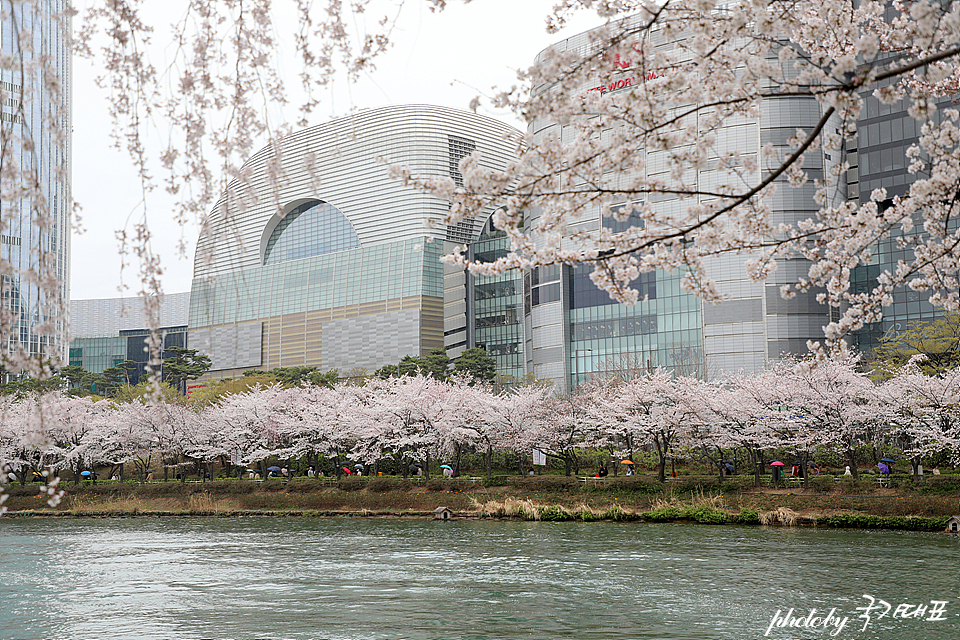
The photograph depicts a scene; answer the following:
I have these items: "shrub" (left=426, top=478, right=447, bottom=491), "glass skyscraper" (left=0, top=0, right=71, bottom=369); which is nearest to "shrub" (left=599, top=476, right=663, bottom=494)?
"shrub" (left=426, top=478, right=447, bottom=491)

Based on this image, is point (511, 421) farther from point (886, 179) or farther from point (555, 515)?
point (886, 179)

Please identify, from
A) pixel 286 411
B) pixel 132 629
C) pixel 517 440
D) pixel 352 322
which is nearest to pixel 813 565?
pixel 132 629

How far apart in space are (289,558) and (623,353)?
56290 mm

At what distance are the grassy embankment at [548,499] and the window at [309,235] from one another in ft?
263

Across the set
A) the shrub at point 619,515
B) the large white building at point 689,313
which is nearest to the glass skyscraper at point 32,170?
the shrub at point 619,515

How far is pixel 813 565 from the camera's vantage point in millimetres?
23656

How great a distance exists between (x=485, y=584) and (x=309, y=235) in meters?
117

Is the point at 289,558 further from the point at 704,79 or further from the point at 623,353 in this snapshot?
the point at 623,353

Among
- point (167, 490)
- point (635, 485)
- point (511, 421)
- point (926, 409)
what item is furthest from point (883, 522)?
point (167, 490)

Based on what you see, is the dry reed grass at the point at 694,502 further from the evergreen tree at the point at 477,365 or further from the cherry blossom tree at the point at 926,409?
the evergreen tree at the point at 477,365

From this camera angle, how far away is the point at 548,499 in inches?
1619

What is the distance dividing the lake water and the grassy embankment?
7.96 ft

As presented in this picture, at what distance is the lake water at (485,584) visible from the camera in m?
17.0

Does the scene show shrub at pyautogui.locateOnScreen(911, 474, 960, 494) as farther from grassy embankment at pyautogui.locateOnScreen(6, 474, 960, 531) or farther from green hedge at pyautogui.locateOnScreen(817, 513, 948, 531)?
green hedge at pyautogui.locateOnScreen(817, 513, 948, 531)
